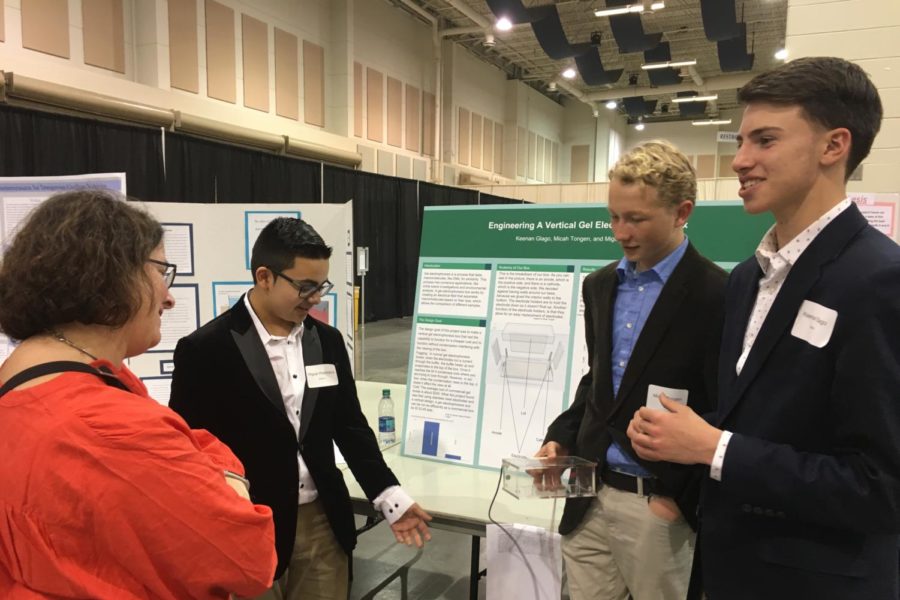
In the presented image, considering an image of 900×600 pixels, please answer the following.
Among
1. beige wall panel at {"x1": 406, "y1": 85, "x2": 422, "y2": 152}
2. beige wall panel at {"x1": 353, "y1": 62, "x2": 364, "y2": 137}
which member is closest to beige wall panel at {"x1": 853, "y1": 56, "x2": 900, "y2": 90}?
beige wall panel at {"x1": 353, "y1": 62, "x2": 364, "y2": 137}

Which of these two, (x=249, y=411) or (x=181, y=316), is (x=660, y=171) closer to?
(x=249, y=411)

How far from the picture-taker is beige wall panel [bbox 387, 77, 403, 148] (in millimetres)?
10773

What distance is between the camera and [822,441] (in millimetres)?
908

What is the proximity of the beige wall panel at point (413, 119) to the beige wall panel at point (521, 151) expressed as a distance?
399 cm

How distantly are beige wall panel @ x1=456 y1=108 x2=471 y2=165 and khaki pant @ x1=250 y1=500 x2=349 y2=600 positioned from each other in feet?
38.3

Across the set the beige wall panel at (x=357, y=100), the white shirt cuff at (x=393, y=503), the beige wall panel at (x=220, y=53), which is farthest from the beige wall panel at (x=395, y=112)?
the white shirt cuff at (x=393, y=503)

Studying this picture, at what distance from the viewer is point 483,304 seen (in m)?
2.20

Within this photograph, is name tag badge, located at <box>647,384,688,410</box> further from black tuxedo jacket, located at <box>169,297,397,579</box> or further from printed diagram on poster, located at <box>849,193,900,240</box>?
printed diagram on poster, located at <box>849,193,900,240</box>

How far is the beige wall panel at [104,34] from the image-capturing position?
6.13m

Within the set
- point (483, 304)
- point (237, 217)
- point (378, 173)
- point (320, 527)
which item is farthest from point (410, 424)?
point (378, 173)

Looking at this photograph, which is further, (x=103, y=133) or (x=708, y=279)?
(x=103, y=133)

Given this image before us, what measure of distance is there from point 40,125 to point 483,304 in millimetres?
5310

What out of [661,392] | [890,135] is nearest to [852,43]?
[890,135]

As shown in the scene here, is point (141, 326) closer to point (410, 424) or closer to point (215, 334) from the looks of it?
point (215, 334)
